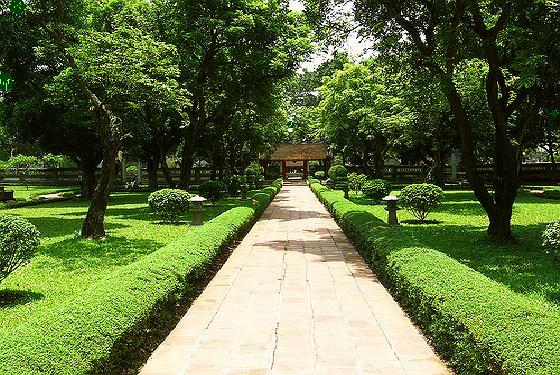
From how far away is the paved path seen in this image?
4750mm

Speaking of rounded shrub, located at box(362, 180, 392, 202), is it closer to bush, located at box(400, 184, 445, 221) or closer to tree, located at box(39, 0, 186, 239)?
bush, located at box(400, 184, 445, 221)

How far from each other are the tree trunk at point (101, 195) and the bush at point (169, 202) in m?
3.23

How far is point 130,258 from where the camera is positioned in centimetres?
1011

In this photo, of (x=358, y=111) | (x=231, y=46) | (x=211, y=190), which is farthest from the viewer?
(x=358, y=111)

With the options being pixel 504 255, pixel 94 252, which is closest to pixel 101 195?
pixel 94 252

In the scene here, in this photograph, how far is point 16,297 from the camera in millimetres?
7203

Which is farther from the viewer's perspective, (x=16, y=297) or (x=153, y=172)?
(x=153, y=172)

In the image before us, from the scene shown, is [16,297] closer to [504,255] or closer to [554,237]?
[554,237]

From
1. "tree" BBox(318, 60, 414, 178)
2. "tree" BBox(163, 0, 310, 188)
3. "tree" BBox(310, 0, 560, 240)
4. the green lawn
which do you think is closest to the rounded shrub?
"tree" BBox(318, 60, 414, 178)

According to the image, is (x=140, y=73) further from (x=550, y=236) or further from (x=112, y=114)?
(x=550, y=236)

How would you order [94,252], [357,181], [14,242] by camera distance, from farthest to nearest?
[357,181] < [94,252] < [14,242]

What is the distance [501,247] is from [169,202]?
9793mm

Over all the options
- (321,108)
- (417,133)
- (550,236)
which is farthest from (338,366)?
(321,108)

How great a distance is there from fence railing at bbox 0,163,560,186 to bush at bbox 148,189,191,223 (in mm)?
28636
